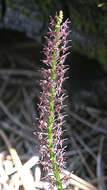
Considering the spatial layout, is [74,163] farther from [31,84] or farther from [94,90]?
[31,84]

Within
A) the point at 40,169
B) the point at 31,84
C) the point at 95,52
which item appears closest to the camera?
the point at 40,169

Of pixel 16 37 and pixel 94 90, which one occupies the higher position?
pixel 16 37

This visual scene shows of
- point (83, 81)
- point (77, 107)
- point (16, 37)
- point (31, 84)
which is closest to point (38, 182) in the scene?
point (77, 107)

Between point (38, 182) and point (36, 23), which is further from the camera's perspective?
Answer: point (36, 23)

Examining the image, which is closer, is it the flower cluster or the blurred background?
the flower cluster
